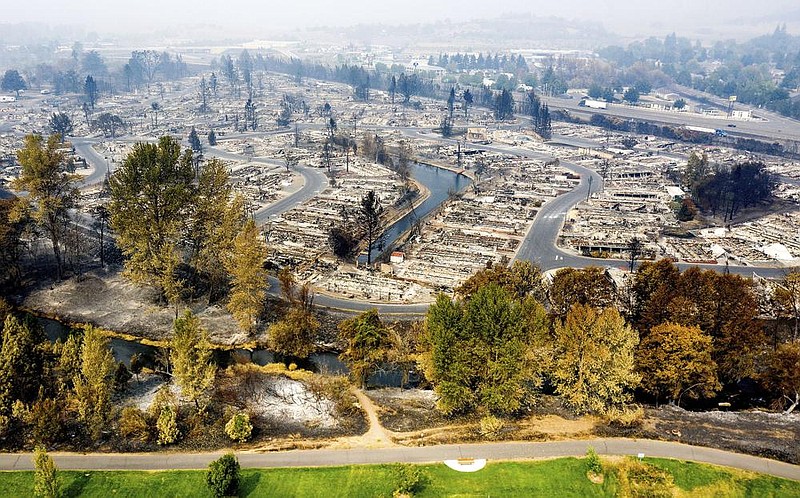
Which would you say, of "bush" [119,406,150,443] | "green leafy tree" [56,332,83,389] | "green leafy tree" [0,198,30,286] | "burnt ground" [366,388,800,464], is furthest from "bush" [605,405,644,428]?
"green leafy tree" [0,198,30,286]

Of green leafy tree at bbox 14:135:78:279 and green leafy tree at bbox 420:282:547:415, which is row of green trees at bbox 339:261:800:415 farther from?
green leafy tree at bbox 14:135:78:279

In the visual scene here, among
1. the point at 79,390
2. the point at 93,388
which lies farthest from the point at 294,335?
the point at 79,390

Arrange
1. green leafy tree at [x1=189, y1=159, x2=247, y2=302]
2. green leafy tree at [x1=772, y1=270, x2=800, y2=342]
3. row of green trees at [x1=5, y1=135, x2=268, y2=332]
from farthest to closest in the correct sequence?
green leafy tree at [x1=189, y1=159, x2=247, y2=302] → row of green trees at [x1=5, y1=135, x2=268, y2=332] → green leafy tree at [x1=772, y1=270, x2=800, y2=342]

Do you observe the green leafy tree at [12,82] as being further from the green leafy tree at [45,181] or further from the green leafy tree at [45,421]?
the green leafy tree at [45,421]

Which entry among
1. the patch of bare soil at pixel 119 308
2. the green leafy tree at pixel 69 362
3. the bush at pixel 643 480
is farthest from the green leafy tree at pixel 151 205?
the bush at pixel 643 480

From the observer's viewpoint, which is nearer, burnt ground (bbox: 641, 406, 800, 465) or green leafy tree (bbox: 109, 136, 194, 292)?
burnt ground (bbox: 641, 406, 800, 465)

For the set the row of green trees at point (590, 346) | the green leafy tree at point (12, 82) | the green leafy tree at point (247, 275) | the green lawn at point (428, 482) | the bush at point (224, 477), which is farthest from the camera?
the green leafy tree at point (12, 82)

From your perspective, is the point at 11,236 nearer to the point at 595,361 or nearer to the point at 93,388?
the point at 93,388
